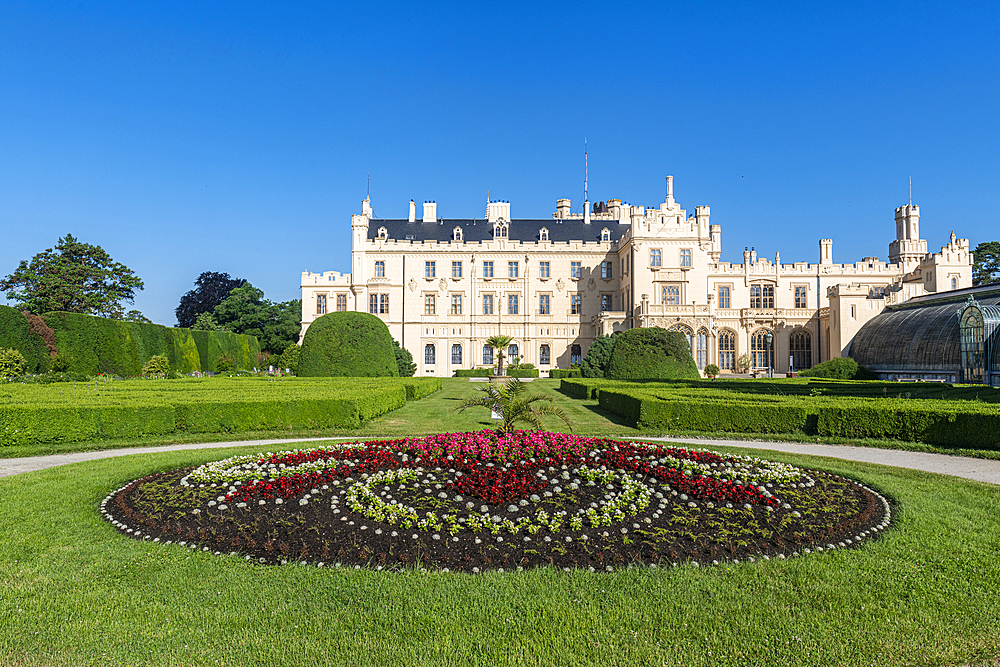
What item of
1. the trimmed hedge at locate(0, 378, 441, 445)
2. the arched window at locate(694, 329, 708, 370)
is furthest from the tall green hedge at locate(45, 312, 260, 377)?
the arched window at locate(694, 329, 708, 370)

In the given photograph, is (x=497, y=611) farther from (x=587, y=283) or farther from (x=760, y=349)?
(x=587, y=283)

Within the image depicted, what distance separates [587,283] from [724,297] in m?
12.1

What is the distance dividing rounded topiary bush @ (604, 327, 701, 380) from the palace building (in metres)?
13.9

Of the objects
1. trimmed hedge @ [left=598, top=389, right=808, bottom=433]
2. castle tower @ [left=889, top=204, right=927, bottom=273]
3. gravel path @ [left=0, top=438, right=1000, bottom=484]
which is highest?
castle tower @ [left=889, top=204, right=927, bottom=273]

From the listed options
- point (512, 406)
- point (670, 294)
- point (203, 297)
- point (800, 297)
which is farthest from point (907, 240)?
point (203, 297)

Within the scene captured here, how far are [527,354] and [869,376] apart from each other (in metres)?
26.7

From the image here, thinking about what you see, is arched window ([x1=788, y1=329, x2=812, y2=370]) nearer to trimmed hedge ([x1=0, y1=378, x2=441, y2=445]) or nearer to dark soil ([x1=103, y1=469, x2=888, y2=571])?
trimmed hedge ([x1=0, y1=378, x2=441, y2=445])

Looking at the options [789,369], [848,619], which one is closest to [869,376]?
[789,369]

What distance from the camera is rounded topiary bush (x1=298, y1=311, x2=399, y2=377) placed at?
27.2 meters

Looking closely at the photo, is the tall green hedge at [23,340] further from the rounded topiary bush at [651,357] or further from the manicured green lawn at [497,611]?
the rounded topiary bush at [651,357]

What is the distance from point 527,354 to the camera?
5269 cm

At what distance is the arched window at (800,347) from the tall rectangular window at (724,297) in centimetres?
561

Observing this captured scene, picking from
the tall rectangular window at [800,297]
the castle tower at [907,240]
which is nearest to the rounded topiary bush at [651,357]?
the tall rectangular window at [800,297]

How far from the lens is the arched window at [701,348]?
4381 centimetres
